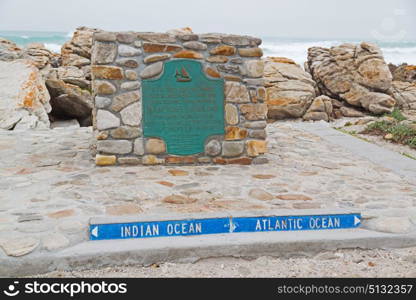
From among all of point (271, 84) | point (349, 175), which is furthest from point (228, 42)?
point (271, 84)

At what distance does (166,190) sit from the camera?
4.08 meters

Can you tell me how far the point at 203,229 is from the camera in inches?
125

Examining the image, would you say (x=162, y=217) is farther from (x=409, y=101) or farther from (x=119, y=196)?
(x=409, y=101)

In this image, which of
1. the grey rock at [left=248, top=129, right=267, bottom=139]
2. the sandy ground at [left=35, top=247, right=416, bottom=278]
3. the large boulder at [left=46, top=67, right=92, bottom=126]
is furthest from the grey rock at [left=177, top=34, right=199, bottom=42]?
the large boulder at [left=46, top=67, right=92, bottom=126]

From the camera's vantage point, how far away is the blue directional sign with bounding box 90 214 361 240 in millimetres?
3088

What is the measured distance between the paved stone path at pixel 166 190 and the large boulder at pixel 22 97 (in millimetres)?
1837

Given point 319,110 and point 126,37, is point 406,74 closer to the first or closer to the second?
point 319,110

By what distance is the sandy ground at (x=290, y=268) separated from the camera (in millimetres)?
2809

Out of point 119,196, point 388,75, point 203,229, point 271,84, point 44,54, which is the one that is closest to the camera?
point 203,229

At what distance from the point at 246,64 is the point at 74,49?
12095mm

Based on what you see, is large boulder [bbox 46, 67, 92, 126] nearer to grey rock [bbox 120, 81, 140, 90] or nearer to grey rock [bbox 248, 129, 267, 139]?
grey rock [bbox 120, 81, 140, 90]

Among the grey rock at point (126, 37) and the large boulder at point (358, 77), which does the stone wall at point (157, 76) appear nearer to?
the grey rock at point (126, 37)

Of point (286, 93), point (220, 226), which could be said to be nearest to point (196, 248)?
point (220, 226)

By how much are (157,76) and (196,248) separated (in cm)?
245
